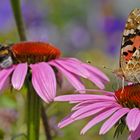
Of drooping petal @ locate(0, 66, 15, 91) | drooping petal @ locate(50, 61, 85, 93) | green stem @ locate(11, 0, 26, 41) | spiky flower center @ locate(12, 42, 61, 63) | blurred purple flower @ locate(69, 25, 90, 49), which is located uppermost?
green stem @ locate(11, 0, 26, 41)

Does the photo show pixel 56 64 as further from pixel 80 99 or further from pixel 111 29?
pixel 111 29

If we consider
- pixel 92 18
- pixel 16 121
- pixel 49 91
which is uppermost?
pixel 49 91

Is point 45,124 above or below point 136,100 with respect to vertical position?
below

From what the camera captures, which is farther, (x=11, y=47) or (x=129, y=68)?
(x=11, y=47)

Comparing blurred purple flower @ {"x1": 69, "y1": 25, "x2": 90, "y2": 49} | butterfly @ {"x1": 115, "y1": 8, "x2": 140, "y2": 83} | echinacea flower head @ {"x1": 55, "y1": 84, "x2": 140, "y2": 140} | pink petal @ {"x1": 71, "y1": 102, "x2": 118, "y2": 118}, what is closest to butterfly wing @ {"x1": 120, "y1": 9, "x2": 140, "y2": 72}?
butterfly @ {"x1": 115, "y1": 8, "x2": 140, "y2": 83}

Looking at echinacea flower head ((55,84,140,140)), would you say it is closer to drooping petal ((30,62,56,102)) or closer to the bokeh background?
drooping petal ((30,62,56,102))

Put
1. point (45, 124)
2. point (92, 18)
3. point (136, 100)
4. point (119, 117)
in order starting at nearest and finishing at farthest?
1. point (119, 117)
2. point (136, 100)
3. point (45, 124)
4. point (92, 18)

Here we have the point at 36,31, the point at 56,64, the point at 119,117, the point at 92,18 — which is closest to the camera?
the point at 119,117

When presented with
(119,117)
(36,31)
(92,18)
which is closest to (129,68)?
(119,117)

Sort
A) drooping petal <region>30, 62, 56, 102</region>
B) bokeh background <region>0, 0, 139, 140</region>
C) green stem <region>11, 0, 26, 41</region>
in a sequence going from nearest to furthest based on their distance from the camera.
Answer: drooping petal <region>30, 62, 56, 102</region>, green stem <region>11, 0, 26, 41</region>, bokeh background <region>0, 0, 139, 140</region>
